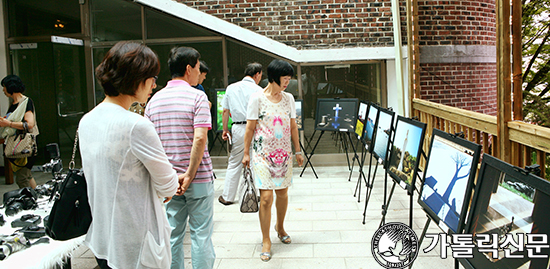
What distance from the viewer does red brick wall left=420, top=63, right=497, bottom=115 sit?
7.04 metres

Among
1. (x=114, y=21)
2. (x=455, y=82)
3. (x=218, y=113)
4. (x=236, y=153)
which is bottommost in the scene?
(x=236, y=153)

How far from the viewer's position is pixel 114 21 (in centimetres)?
767

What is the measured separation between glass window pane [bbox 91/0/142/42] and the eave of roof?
1.54ft

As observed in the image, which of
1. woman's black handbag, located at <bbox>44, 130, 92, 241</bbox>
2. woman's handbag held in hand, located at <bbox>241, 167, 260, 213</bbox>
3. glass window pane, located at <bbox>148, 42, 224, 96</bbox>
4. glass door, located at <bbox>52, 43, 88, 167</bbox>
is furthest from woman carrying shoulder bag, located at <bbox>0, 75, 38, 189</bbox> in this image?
woman's black handbag, located at <bbox>44, 130, 92, 241</bbox>

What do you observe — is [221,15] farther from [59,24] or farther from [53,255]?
[53,255]

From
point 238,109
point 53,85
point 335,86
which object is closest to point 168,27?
point 53,85

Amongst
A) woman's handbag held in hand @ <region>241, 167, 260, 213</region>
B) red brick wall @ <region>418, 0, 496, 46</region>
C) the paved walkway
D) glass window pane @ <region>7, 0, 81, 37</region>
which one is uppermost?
glass window pane @ <region>7, 0, 81, 37</region>

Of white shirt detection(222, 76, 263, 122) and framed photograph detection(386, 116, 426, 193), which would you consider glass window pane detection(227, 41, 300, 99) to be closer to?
white shirt detection(222, 76, 263, 122)

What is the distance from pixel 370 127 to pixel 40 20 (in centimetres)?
660

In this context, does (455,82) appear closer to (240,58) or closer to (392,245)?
(240,58)

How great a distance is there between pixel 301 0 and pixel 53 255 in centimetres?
604

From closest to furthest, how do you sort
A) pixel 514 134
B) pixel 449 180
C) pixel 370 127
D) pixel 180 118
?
pixel 449 180, pixel 180 118, pixel 514 134, pixel 370 127

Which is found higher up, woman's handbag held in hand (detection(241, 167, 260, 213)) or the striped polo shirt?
the striped polo shirt

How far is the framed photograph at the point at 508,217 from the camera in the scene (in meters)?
1.50
